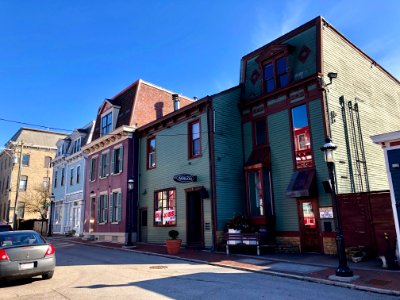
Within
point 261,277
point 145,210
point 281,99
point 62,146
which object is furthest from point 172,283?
point 62,146

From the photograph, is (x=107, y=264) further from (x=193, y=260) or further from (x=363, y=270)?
(x=363, y=270)

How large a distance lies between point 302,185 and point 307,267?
422 cm

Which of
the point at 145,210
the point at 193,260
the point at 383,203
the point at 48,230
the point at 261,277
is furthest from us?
the point at 48,230

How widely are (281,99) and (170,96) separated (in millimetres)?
12687

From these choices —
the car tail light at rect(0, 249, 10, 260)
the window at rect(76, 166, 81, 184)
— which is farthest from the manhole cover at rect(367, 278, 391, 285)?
the window at rect(76, 166, 81, 184)

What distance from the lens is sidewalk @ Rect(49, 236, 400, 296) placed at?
8524 mm

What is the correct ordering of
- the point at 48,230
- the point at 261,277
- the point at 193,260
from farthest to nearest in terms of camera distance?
the point at 48,230 → the point at 193,260 → the point at 261,277

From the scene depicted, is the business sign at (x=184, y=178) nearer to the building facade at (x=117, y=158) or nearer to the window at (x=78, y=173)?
the building facade at (x=117, y=158)

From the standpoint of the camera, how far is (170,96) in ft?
90.1

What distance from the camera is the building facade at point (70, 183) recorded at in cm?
2923

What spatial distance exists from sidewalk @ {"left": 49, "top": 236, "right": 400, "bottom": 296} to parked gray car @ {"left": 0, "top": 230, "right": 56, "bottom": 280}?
585 cm

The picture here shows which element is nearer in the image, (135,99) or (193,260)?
(193,260)

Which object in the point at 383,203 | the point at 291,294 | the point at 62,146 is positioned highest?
the point at 62,146

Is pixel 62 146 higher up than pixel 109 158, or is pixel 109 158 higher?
pixel 62 146
